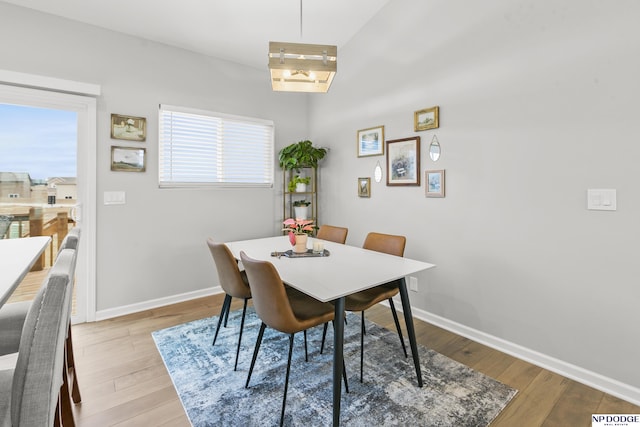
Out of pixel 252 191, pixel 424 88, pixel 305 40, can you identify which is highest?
pixel 305 40

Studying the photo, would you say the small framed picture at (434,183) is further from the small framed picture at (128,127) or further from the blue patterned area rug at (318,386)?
the small framed picture at (128,127)

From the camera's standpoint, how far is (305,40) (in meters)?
3.60

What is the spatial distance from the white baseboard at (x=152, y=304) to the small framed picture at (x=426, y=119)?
282cm

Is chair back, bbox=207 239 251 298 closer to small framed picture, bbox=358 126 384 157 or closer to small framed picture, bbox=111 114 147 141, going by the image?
small framed picture, bbox=111 114 147 141

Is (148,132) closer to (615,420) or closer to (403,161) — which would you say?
(403,161)

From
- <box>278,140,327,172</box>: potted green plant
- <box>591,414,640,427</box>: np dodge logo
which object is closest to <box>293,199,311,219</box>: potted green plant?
<box>278,140,327,172</box>: potted green plant

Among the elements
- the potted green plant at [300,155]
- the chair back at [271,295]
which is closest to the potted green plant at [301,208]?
the potted green plant at [300,155]

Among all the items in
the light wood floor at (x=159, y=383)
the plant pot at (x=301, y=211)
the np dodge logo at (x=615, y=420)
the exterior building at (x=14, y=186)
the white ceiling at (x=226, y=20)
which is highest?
the white ceiling at (x=226, y=20)

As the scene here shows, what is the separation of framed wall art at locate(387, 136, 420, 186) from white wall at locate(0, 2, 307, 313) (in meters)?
1.68

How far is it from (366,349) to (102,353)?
6.54ft

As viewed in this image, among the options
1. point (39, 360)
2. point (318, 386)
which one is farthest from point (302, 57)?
point (318, 386)

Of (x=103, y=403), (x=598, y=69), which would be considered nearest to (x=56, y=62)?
(x=103, y=403)

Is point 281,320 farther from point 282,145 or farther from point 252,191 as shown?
point 282,145

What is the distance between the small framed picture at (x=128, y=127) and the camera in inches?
115
